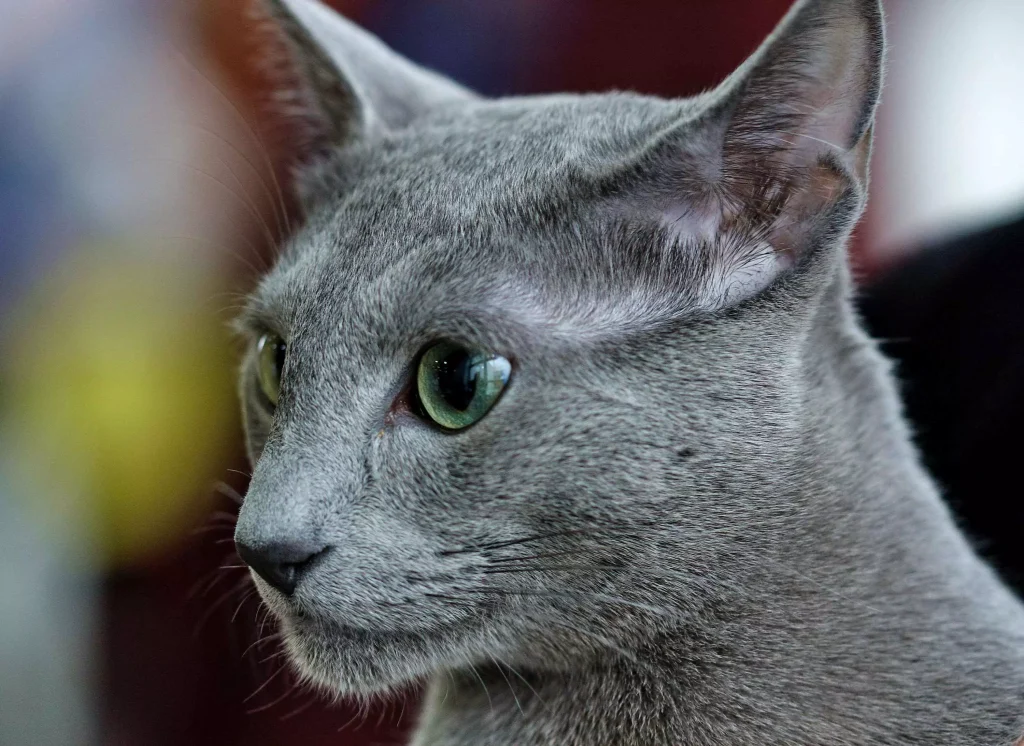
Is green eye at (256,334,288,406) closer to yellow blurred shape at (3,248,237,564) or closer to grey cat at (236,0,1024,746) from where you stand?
grey cat at (236,0,1024,746)

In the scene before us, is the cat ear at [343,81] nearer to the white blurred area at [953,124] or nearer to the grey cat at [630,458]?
the grey cat at [630,458]

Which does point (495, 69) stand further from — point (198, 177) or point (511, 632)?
point (511, 632)

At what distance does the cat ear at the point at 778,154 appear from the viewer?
1.88 feet

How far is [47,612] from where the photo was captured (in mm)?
1303

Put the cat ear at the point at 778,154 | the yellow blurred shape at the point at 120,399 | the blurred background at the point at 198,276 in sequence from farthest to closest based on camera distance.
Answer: the yellow blurred shape at the point at 120,399 → the blurred background at the point at 198,276 → the cat ear at the point at 778,154

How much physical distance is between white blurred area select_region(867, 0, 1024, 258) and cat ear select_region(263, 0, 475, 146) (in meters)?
0.53

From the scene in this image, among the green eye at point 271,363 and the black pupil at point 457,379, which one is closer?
the black pupil at point 457,379

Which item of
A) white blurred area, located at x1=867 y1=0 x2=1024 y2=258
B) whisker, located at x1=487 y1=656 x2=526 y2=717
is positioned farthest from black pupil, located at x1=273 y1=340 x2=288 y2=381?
white blurred area, located at x1=867 y1=0 x2=1024 y2=258

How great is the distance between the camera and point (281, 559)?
61 centimetres

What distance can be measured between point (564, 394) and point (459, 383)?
3.0 inches

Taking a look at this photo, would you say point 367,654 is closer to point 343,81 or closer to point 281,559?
point 281,559

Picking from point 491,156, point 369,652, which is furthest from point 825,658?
point 491,156

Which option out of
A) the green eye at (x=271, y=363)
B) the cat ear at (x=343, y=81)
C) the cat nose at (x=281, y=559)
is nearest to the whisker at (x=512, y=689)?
the cat nose at (x=281, y=559)

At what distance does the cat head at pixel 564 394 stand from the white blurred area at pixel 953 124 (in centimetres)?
43
